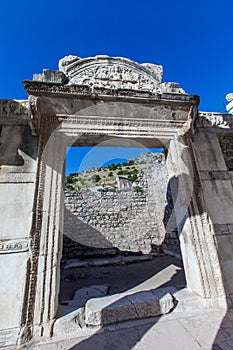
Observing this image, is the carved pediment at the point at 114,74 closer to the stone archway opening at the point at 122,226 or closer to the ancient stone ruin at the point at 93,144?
the ancient stone ruin at the point at 93,144

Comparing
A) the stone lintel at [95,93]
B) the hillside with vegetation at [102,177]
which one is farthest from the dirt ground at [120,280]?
the hillside with vegetation at [102,177]

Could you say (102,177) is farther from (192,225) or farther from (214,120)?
(192,225)

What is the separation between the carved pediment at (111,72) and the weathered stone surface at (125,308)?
3.33 meters

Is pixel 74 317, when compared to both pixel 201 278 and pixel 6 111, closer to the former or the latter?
pixel 201 278

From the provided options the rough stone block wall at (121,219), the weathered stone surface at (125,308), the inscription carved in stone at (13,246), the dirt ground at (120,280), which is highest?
the rough stone block wall at (121,219)

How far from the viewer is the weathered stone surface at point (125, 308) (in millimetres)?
1976

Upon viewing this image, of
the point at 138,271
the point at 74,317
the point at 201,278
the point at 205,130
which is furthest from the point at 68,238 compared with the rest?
the point at 205,130

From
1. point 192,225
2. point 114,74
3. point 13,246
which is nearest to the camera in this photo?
point 13,246

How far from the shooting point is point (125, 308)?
2080 millimetres

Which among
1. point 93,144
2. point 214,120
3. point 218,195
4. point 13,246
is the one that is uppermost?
point 214,120

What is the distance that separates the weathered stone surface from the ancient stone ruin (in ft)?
0.04

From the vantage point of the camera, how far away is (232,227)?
8.55 feet

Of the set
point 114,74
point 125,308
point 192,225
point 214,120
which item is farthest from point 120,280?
point 114,74

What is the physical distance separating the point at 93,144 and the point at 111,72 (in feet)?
4.50
